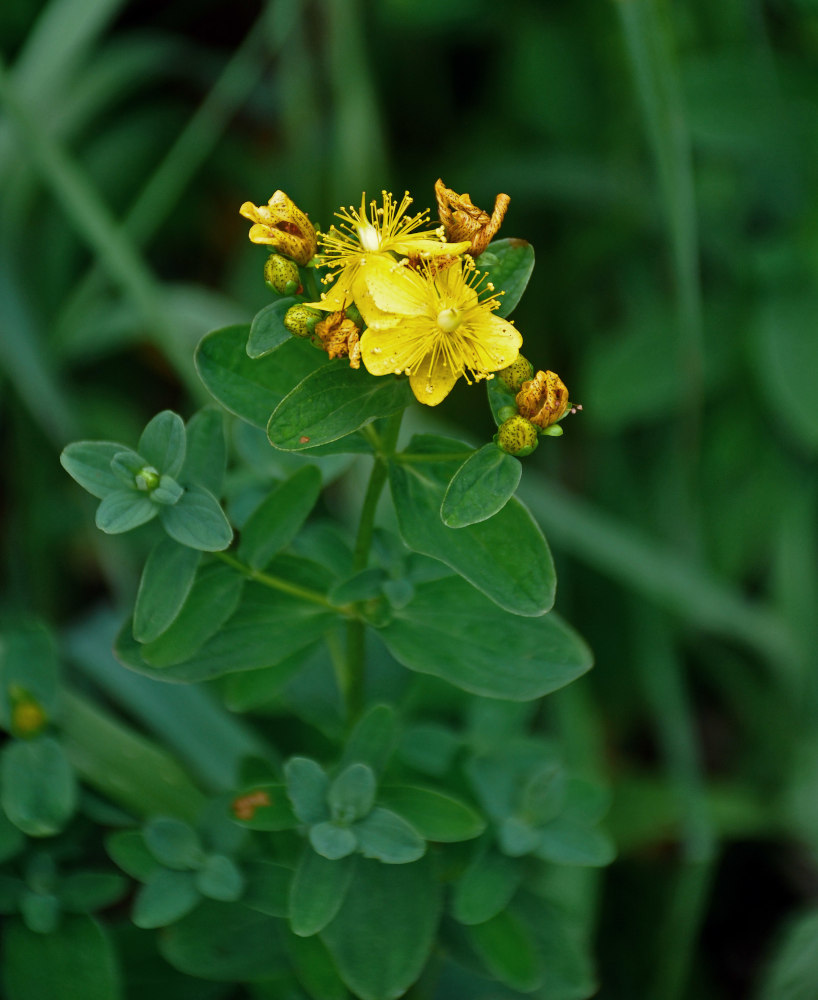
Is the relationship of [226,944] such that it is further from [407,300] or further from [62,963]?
[407,300]

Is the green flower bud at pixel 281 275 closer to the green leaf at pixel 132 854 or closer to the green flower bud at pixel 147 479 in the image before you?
the green flower bud at pixel 147 479

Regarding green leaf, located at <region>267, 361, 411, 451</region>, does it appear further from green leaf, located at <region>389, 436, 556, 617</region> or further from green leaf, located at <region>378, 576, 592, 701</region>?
green leaf, located at <region>378, 576, 592, 701</region>

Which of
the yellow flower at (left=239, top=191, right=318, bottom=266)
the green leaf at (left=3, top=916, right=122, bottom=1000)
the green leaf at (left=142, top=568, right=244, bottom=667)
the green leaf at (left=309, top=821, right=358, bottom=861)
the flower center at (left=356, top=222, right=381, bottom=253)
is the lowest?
the green leaf at (left=3, top=916, right=122, bottom=1000)

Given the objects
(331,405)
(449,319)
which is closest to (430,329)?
(449,319)

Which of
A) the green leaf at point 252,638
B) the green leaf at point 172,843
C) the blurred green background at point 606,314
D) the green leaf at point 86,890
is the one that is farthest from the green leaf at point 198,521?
the blurred green background at point 606,314

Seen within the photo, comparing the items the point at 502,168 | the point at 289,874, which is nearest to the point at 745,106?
the point at 502,168

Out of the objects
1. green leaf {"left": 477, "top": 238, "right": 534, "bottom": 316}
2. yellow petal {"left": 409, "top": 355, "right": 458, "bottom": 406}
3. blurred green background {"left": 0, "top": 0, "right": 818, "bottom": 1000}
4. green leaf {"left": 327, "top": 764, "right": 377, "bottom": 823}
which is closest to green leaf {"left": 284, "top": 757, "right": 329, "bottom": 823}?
green leaf {"left": 327, "top": 764, "right": 377, "bottom": 823}

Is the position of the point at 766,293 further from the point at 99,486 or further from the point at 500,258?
the point at 99,486
